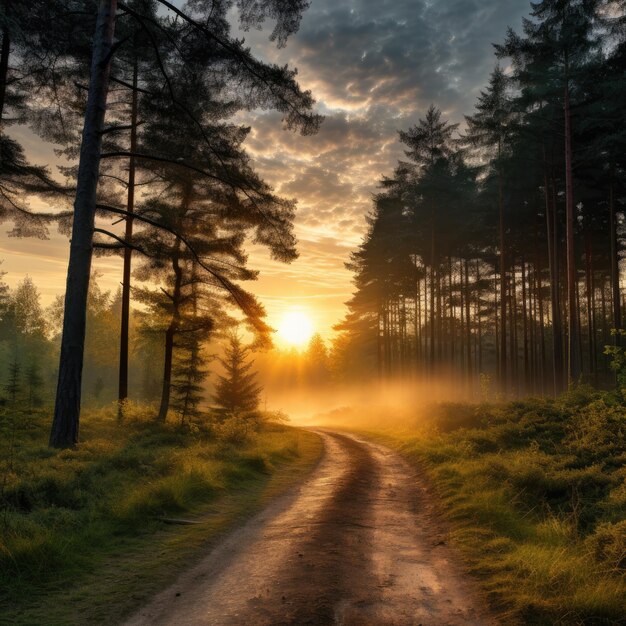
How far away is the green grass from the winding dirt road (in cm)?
49

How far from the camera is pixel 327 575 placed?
505cm

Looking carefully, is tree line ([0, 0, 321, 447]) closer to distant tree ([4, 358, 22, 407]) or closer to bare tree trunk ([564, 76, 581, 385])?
distant tree ([4, 358, 22, 407])

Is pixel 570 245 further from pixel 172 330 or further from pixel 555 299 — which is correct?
pixel 172 330

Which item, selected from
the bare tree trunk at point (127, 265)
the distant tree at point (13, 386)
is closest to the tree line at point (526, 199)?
the bare tree trunk at point (127, 265)

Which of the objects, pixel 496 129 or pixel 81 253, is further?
pixel 496 129

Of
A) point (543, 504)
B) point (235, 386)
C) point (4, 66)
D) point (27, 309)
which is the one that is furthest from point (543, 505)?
point (27, 309)

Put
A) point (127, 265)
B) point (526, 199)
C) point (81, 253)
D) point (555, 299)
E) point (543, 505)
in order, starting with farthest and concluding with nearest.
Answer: point (526, 199) → point (555, 299) → point (127, 265) → point (81, 253) → point (543, 505)

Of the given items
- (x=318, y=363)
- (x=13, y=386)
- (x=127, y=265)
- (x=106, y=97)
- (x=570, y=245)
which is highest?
(x=106, y=97)

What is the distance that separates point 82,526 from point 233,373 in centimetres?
1806

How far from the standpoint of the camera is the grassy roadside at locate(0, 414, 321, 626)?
4680 millimetres

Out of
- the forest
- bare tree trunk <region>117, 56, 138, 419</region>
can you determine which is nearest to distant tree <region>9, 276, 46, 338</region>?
the forest

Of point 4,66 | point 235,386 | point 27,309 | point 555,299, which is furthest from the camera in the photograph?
point 27,309

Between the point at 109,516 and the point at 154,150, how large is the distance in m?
13.4

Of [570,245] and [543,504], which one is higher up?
[570,245]
